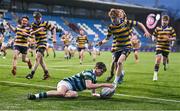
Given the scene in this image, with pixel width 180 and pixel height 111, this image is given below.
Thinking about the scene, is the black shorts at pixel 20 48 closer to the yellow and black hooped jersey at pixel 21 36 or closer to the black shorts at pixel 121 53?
the yellow and black hooped jersey at pixel 21 36

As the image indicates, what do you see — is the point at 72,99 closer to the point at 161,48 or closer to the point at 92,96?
the point at 92,96

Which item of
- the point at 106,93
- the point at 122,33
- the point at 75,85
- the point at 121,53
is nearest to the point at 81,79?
the point at 75,85

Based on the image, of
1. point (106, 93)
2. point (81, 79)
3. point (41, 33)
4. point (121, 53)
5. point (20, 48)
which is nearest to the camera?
point (81, 79)

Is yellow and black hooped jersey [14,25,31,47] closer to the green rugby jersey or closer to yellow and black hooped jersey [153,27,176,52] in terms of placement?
yellow and black hooped jersey [153,27,176,52]

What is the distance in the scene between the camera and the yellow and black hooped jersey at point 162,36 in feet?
53.3

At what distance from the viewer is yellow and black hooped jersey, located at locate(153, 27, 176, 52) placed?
640 inches

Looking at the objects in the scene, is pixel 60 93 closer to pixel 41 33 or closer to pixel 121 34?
pixel 121 34

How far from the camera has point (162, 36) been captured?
53.6 ft

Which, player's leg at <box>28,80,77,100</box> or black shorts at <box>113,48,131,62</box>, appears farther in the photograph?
black shorts at <box>113,48,131,62</box>

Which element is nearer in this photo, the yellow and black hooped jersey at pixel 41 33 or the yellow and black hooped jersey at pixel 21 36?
the yellow and black hooped jersey at pixel 41 33

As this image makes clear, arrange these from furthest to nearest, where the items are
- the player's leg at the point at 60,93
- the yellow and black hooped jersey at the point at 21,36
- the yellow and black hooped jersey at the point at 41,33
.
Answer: the yellow and black hooped jersey at the point at 21,36, the yellow and black hooped jersey at the point at 41,33, the player's leg at the point at 60,93

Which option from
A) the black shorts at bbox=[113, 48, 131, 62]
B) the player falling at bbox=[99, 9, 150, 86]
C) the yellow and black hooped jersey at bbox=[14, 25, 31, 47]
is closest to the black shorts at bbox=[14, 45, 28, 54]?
the yellow and black hooped jersey at bbox=[14, 25, 31, 47]

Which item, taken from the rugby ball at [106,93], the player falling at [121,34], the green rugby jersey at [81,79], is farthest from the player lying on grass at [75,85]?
the player falling at [121,34]

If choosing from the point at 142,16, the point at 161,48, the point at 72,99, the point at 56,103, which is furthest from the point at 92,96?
the point at 142,16
